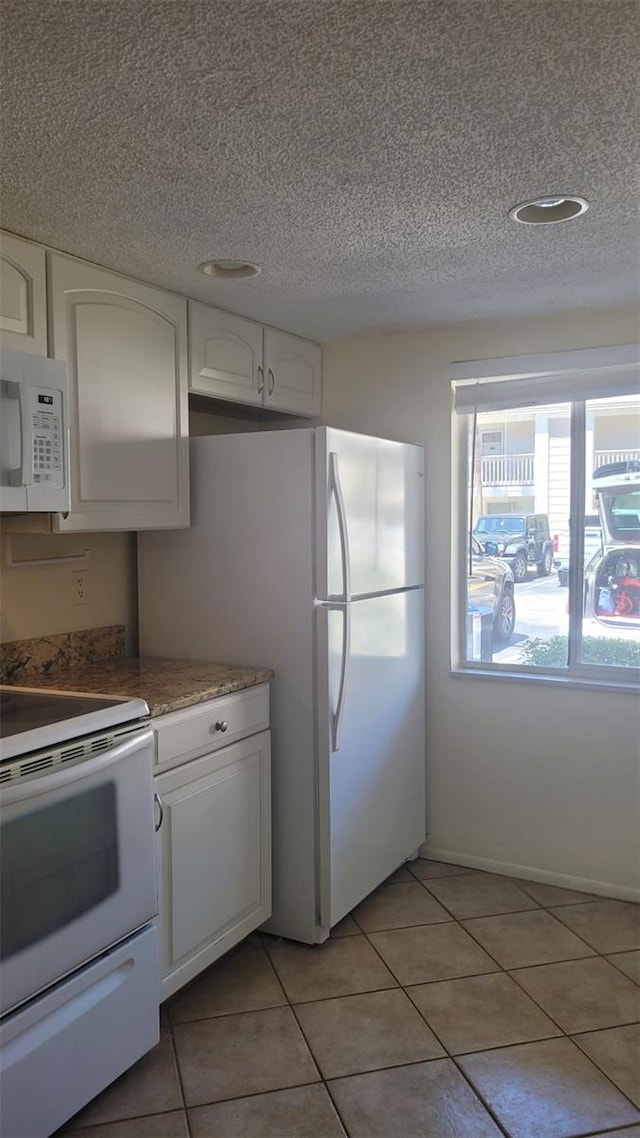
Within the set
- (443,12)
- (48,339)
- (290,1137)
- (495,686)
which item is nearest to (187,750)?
(290,1137)

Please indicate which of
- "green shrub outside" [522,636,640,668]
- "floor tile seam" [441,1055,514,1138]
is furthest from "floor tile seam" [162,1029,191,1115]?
"green shrub outside" [522,636,640,668]

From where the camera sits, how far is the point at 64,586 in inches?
105

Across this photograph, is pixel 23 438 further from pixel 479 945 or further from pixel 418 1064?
pixel 479 945

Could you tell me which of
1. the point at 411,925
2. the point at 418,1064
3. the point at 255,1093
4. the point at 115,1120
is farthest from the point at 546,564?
the point at 115,1120

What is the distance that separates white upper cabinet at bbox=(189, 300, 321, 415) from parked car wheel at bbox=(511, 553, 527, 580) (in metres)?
1.04

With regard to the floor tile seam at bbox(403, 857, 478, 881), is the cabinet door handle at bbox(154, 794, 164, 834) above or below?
above

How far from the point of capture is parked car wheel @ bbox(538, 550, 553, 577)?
10.1 ft

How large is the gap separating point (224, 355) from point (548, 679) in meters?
1.71

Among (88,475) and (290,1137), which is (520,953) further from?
(88,475)

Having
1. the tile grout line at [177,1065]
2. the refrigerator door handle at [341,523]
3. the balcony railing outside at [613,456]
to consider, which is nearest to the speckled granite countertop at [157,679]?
the refrigerator door handle at [341,523]

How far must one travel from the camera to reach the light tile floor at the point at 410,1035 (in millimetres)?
1857

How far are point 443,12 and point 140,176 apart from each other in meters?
0.80

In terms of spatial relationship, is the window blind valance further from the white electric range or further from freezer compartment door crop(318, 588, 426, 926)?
the white electric range

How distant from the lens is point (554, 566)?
10.1 feet
